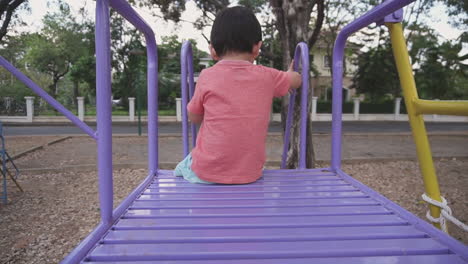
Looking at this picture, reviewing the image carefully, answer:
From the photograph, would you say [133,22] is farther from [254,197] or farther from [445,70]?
[445,70]

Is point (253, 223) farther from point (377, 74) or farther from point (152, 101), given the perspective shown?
point (377, 74)

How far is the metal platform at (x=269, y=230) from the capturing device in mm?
797

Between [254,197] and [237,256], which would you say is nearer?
[237,256]

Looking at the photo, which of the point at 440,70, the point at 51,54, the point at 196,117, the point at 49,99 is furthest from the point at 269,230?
the point at 51,54


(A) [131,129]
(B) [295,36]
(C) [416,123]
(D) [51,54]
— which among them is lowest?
(A) [131,129]

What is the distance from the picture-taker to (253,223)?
0.99m

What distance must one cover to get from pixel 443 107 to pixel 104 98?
3.13 feet

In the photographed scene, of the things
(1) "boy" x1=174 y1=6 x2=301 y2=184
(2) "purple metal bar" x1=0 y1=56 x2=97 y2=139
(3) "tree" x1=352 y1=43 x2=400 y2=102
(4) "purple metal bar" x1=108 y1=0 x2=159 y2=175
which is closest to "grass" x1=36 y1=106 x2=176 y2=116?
(3) "tree" x1=352 y1=43 x2=400 y2=102

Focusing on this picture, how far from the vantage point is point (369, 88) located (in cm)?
1844

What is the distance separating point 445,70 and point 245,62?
62.1 ft

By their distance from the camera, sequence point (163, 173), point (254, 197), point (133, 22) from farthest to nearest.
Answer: point (163, 173)
point (133, 22)
point (254, 197)

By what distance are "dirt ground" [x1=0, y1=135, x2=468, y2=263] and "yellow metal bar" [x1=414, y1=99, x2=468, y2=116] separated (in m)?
2.26

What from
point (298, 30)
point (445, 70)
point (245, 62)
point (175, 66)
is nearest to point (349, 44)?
point (445, 70)

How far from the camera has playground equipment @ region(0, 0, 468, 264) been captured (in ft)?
2.63
